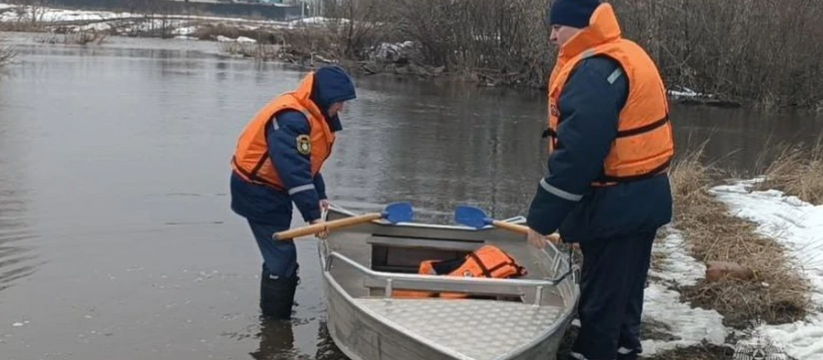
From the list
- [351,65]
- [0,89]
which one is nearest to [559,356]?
[0,89]

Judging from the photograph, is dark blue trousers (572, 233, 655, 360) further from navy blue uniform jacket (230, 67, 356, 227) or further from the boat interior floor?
Result: navy blue uniform jacket (230, 67, 356, 227)

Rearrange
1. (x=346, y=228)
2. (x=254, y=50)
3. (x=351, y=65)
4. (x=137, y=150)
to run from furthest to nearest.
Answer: (x=254, y=50), (x=351, y=65), (x=137, y=150), (x=346, y=228)

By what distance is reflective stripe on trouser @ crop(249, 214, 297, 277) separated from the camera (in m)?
5.84

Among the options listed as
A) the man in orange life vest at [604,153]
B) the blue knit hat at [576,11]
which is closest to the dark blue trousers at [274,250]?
the man in orange life vest at [604,153]

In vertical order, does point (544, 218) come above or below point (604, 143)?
below

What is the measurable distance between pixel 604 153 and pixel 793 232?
470 centimetres

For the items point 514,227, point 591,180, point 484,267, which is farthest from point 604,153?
point 514,227

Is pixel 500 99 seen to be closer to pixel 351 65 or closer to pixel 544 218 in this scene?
pixel 351 65

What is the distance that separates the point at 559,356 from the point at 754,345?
113cm

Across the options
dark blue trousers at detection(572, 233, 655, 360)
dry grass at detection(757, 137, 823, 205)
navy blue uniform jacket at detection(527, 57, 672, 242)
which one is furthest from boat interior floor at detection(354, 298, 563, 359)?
dry grass at detection(757, 137, 823, 205)

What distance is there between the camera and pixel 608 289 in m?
4.53

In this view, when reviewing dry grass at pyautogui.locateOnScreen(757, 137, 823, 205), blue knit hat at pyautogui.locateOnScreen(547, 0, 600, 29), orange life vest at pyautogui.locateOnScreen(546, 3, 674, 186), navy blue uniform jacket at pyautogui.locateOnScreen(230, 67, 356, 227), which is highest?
blue knit hat at pyautogui.locateOnScreen(547, 0, 600, 29)

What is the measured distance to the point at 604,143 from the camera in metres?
4.15

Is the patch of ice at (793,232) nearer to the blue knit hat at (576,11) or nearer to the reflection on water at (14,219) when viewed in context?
the blue knit hat at (576,11)
